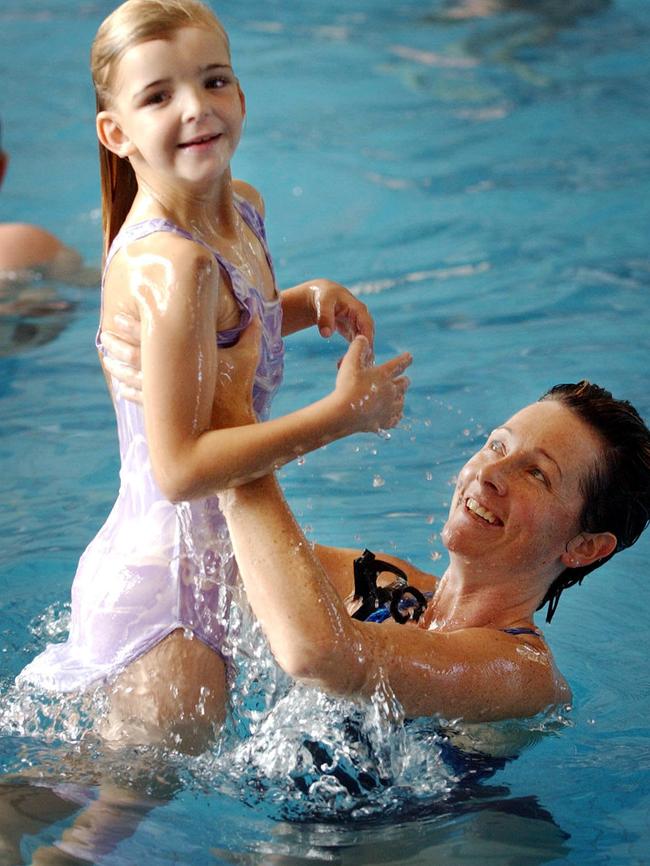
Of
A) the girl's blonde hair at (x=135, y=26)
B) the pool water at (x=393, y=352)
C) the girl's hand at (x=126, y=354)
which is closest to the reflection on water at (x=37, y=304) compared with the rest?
the pool water at (x=393, y=352)

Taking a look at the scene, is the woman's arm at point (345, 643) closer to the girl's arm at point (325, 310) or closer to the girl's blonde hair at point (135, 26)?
the girl's arm at point (325, 310)

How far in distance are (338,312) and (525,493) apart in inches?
20.7

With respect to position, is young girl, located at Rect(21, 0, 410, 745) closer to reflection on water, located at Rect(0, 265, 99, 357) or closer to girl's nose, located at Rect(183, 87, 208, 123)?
girl's nose, located at Rect(183, 87, 208, 123)

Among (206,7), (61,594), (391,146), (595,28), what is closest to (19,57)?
(391,146)

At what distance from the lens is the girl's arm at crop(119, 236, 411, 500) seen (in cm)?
220

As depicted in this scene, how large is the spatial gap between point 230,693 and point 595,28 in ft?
25.3

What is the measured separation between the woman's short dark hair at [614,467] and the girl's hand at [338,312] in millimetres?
483

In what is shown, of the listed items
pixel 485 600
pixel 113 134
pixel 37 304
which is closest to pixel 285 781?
pixel 485 600

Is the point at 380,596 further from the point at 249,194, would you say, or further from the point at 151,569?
Result: the point at 249,194

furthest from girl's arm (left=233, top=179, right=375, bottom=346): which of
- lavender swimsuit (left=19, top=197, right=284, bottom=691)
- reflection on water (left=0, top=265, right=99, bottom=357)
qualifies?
reflection on water (left=0, top=265, right=99, bottom=357)

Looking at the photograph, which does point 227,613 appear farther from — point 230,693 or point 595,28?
point 595,28

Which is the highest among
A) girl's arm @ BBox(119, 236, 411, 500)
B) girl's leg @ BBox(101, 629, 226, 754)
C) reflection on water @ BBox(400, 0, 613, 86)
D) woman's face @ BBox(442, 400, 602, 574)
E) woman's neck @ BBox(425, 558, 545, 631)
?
reflection on water @ BBox(400, 0, 613, 86)

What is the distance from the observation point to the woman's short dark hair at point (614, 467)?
2.76 m

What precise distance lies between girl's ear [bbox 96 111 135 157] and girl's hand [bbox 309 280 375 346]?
1.71ft
